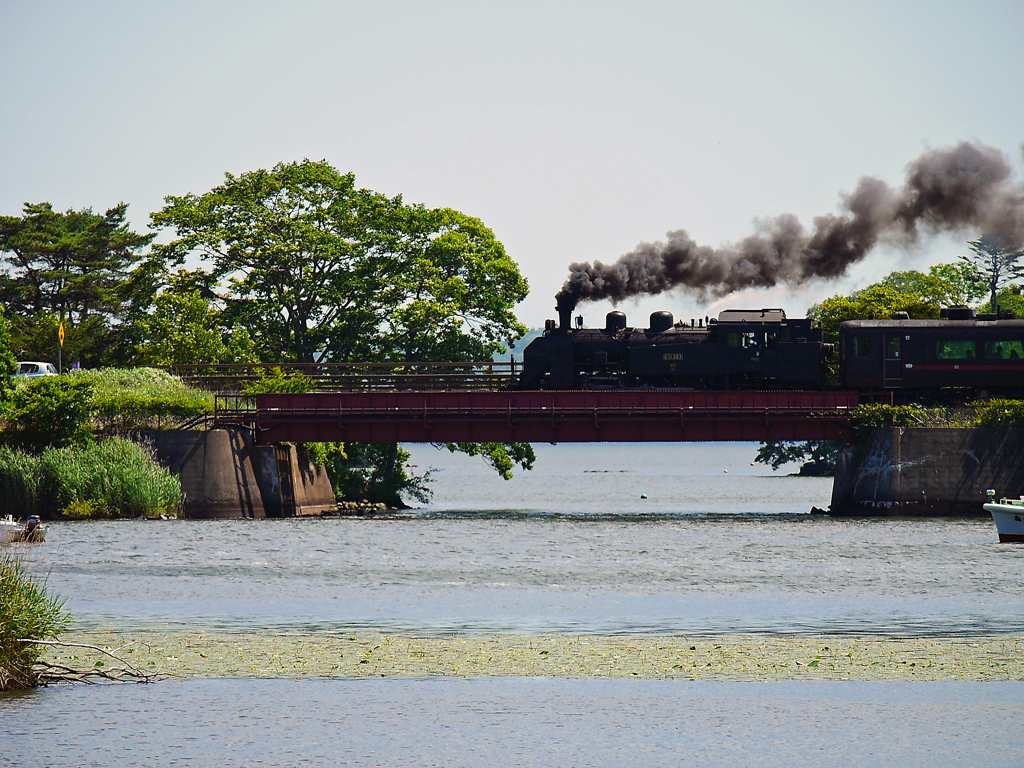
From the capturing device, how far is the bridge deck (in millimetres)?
54469

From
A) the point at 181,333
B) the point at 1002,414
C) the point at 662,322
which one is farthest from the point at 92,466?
the point at 1002,414

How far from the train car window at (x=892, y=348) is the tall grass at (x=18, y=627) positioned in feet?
146

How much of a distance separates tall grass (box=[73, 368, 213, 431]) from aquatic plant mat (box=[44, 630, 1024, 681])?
114 feet

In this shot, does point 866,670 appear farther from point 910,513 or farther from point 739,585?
point 910,513

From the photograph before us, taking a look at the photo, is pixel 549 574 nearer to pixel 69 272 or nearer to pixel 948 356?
pixel 948 356

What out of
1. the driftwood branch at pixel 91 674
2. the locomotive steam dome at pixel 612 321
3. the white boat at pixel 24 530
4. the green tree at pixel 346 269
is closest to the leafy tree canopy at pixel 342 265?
the green tree at pixel 346 269

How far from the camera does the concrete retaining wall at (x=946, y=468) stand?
5159 centimetres

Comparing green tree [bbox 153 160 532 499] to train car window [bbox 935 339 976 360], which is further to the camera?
green tree [bbox 153 160 532 499]

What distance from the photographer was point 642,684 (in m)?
18.3

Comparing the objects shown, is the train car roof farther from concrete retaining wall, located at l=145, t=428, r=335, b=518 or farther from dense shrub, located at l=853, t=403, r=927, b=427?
concrete retaining wall, located at l=145, t=428, r=335, b=518

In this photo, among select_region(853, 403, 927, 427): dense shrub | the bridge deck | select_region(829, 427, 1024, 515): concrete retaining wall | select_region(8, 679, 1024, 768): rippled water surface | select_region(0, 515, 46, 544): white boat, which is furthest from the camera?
the bridge deck

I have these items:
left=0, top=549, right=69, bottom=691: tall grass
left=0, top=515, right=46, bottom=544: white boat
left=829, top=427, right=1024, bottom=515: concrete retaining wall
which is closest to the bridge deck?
left=829, top=427, right=1024, bottom=515: concrete retaining wall

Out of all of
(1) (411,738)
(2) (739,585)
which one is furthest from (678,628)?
(1) (411,738)

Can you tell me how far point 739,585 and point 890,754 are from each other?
16.8m
